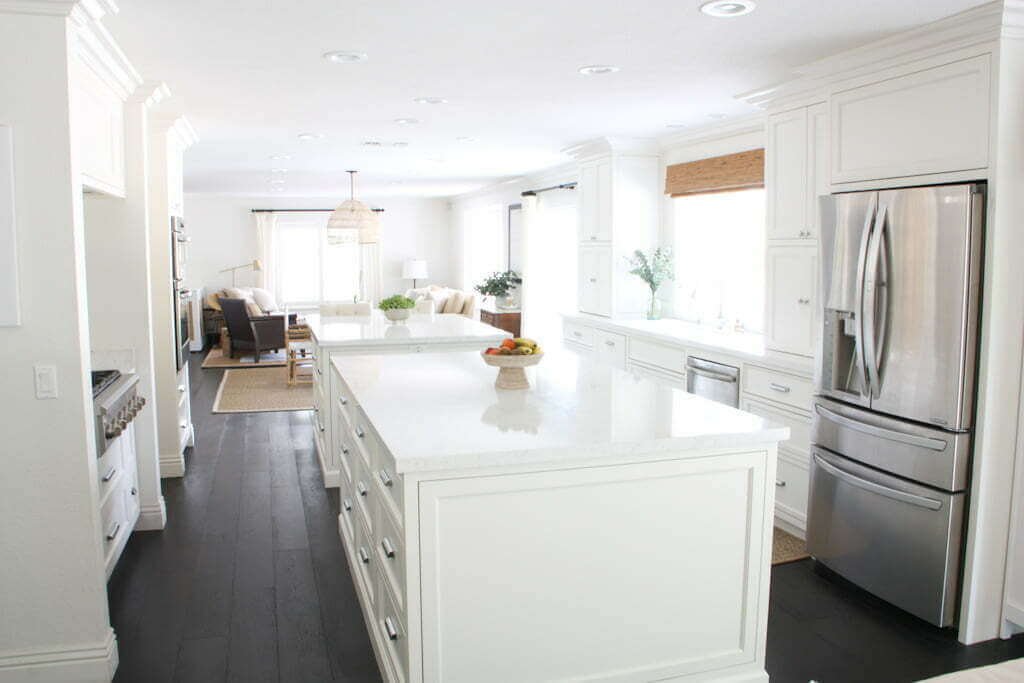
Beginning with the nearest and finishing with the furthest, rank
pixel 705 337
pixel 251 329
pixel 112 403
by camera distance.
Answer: pixel 112 403, pixel 705 337, pixel 251 329

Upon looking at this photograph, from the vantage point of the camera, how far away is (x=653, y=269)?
6207mm

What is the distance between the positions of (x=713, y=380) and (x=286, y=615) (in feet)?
8.87

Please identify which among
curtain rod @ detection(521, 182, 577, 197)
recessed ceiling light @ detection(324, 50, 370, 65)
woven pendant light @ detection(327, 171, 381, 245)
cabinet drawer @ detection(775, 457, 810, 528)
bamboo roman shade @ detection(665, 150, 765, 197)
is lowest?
cabinet drawer @ detection(775, 457, 810, 528)

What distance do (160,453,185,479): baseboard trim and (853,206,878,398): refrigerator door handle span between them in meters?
4.11

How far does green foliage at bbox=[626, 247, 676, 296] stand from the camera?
6168mm

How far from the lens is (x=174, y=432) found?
17.2 ft

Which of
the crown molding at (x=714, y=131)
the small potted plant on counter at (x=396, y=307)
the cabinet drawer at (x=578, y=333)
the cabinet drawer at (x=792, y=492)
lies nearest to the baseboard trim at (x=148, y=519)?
the small potted plant on counter at (x=396, y=307)

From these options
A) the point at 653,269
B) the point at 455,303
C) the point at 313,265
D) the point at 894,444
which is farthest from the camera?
the point at 313,265

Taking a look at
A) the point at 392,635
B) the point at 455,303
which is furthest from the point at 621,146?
the point at 455,303

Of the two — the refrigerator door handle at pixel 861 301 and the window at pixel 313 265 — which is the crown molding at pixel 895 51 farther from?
the window at pixel 313 265

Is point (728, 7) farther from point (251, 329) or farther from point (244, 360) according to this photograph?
point (244, 360)

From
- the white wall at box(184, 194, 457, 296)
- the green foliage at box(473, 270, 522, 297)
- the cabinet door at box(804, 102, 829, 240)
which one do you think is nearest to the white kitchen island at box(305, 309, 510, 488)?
the cabinet door at box(804, 102, 829, 240)

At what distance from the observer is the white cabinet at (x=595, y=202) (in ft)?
21.0

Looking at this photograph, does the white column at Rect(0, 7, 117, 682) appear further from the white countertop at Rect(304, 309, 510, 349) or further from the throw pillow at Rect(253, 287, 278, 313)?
the throw pillow at Rect(253, 287, 278, 313)
